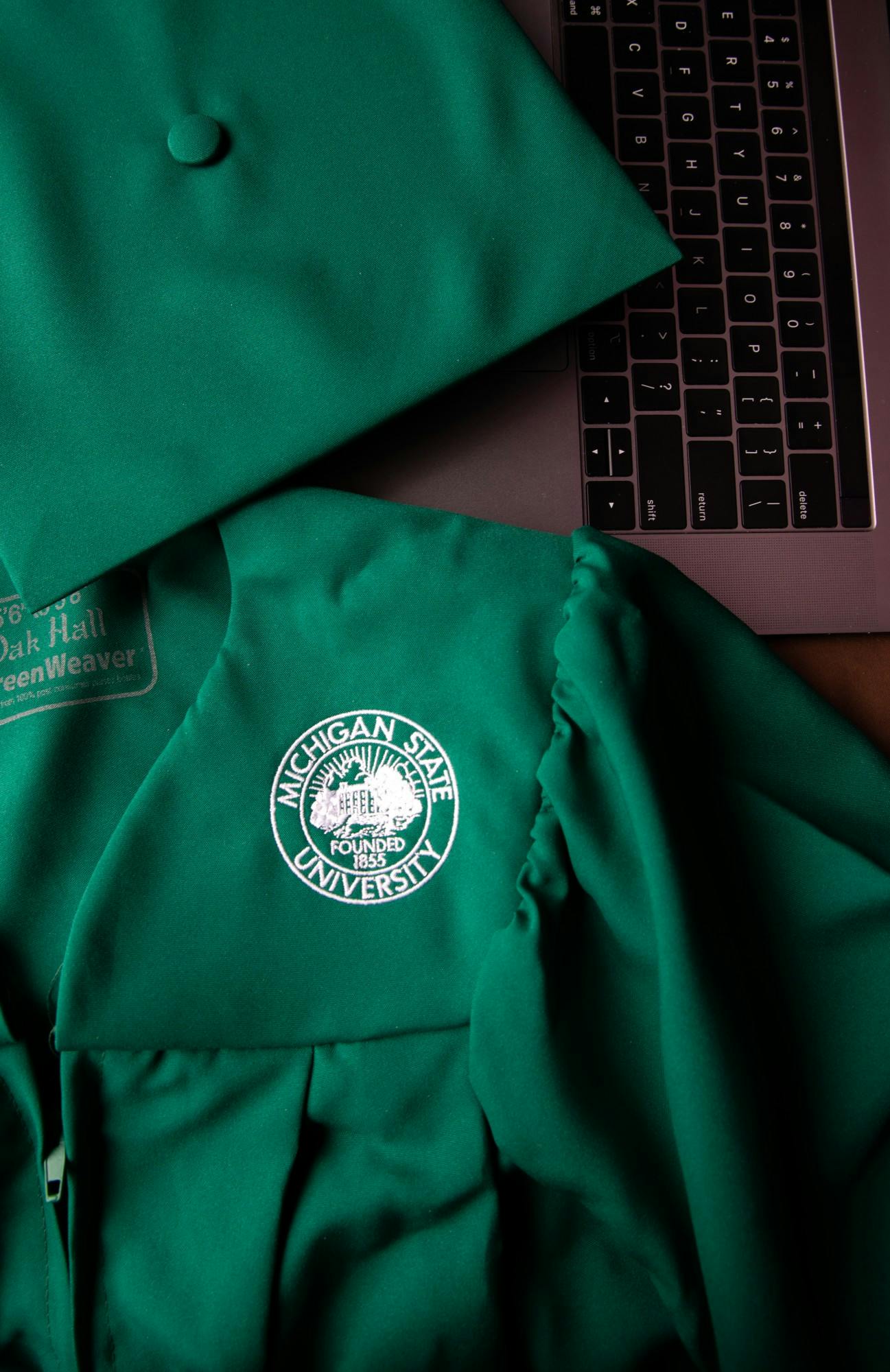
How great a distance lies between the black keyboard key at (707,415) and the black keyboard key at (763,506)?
0.11 ft

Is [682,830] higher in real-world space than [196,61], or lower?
lower

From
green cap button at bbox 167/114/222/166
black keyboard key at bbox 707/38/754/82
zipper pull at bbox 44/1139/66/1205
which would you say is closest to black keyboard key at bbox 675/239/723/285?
black keyboard key at bbox 707/38/754/82

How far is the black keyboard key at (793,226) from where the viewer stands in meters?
0.49

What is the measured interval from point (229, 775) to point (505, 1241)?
0.24 m

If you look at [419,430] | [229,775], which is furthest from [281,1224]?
[419,430]

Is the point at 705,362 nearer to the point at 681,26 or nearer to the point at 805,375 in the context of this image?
the point at 805,375

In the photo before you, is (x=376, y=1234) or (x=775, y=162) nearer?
(x=376, y=1234)

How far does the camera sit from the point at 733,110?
0.50m

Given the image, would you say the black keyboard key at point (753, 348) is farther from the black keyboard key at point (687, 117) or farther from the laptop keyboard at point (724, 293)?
the black keyboard key at point (687, 117)

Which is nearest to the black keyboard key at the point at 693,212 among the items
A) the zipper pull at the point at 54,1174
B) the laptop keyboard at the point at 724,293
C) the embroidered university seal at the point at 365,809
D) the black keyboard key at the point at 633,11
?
the laptop keyboard at the point at 724,293

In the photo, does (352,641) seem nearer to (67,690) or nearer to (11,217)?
(67,690)

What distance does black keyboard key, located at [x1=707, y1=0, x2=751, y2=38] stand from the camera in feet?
1.65

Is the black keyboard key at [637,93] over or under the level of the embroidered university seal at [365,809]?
over

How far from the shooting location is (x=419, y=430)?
46 cm
